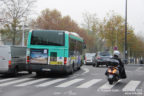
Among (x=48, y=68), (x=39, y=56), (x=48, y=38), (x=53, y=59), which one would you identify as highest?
(x=48, y=38)

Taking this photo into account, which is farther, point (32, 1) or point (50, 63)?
point (32, 1)

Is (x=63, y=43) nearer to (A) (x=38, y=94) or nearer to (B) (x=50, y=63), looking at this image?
(B) (x=50, y=63)

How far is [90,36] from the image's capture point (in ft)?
241

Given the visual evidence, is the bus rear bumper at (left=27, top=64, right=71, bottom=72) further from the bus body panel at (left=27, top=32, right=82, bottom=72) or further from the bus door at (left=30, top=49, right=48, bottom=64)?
the bus door at (left=30, top=49, right=48, bottom=64)

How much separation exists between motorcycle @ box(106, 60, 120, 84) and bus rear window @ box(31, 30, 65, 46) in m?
4.70

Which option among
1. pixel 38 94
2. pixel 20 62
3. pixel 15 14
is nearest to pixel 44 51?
pixel 20 62

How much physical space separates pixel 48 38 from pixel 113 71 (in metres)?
5.72

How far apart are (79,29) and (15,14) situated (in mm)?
36676

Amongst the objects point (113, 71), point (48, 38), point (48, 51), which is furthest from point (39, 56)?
point (113, 71)

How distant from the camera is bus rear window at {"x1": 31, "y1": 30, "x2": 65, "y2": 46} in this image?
1761cm

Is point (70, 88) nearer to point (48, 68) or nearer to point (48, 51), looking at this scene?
point (48, 68)

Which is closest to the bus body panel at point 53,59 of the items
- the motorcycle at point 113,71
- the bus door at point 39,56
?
the bus door at point 39,56

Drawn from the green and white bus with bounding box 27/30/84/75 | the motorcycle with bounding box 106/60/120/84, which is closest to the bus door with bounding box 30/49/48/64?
the green and white bus with bounding box 27/30/84/75

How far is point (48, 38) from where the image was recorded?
17719 millimetres
